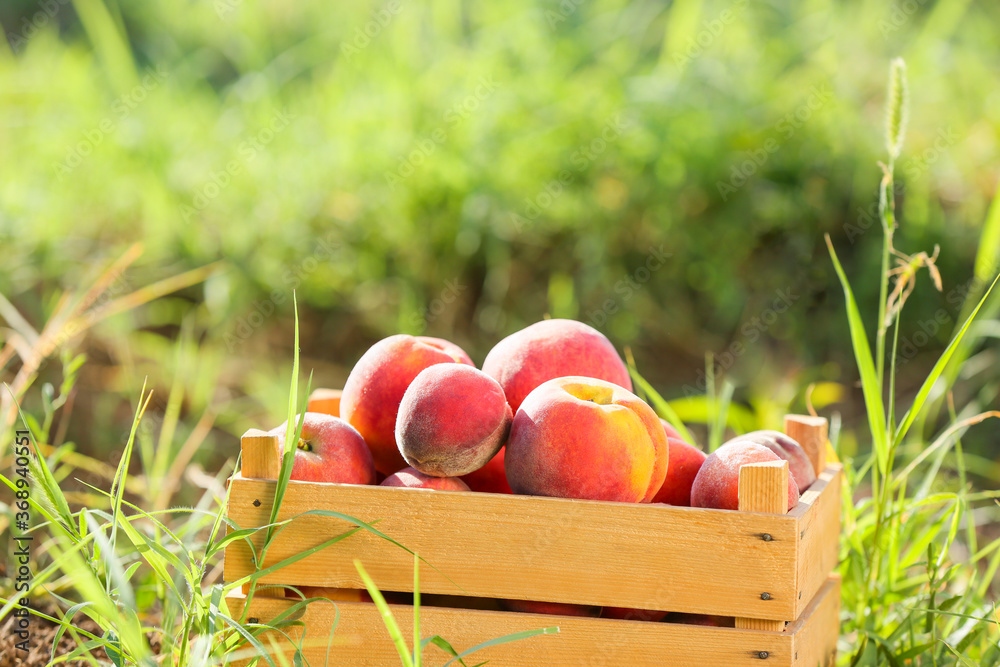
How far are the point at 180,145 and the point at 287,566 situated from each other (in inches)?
112

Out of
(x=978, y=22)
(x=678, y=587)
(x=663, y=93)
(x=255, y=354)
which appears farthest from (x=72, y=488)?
(x=978, y=22)

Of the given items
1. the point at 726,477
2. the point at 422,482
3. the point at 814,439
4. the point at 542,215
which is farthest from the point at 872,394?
the point at 542,215

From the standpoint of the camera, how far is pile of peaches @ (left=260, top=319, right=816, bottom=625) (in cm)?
114

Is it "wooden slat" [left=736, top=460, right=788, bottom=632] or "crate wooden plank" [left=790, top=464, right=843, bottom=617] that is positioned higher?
"wooden slat" [left=736, top=460, right=788, bottom=632]

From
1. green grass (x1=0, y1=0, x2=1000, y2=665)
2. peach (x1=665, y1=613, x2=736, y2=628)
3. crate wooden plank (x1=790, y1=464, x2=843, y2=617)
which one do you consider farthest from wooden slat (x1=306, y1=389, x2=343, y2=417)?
green grass (x1=0, y1=0, x2=1000, y2=665)

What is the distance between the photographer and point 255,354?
10.3 feet

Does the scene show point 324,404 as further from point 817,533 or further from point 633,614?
point 817,533

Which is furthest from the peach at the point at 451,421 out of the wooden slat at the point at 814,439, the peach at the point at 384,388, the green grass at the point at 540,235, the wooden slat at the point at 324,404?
the green grass at the point at 540,235

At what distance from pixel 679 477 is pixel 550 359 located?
277 mm

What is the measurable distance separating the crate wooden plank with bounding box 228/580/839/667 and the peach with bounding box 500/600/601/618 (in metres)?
0.03

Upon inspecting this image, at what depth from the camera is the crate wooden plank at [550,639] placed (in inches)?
43.8

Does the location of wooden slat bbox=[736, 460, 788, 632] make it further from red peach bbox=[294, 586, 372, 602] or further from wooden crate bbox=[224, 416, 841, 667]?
red peach bbox=[294, 586, 372, 602]

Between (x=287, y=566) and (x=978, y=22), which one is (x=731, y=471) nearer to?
(x=287, y=566)

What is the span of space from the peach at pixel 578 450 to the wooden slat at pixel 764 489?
0.44 feet
